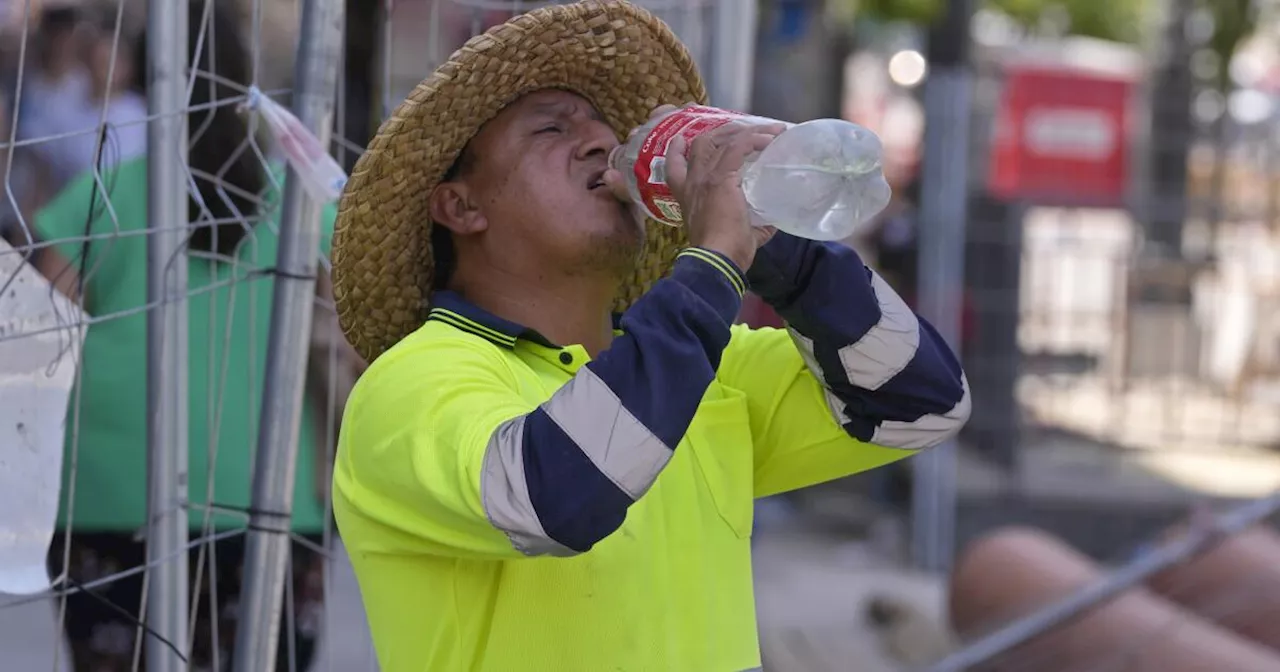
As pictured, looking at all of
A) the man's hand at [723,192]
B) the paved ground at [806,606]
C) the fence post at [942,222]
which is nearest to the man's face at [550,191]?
the man's hand at [723,192]

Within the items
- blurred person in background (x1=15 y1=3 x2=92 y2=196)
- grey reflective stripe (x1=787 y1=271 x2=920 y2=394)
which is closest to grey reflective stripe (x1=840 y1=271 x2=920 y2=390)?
grey reflective stripe (x1=787 y1=271 x2=920 y2=394)

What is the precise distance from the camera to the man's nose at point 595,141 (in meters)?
2.23

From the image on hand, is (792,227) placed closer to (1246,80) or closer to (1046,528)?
(1046,528)

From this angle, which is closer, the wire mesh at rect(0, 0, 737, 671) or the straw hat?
the straw hat

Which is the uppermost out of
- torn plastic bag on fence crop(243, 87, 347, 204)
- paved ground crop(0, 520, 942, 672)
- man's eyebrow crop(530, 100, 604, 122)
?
man's eyebrow crop(530, 100, 604, 122)

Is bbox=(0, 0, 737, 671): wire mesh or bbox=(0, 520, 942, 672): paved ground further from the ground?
bbox=(0, 0, 737, 671): wire mesh

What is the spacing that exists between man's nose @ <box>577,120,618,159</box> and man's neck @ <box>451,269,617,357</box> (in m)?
0.16

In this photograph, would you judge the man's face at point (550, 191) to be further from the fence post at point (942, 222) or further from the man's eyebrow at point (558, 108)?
the fence post at point (942, 222)

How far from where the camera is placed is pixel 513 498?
5.85 ft

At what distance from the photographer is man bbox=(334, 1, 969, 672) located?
1812 mm

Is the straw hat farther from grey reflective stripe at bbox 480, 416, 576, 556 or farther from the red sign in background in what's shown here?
the red sign in background

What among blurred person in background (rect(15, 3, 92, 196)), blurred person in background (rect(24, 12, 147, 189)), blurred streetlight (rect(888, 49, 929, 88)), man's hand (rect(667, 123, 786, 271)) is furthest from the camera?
blurred streetlight (rect(888, 49, 929, 88))

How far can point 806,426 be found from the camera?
7.66 feet

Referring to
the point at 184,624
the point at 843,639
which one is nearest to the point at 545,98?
the point at 184,624
